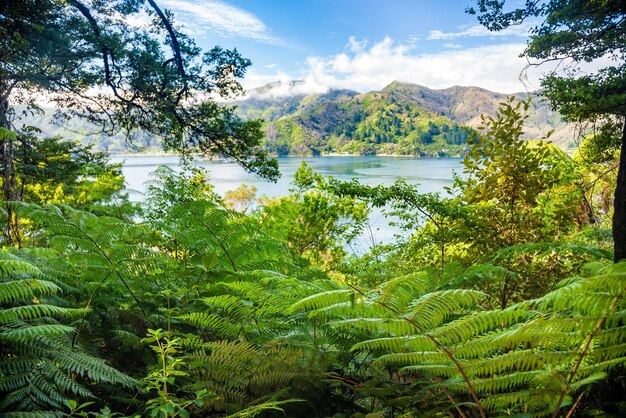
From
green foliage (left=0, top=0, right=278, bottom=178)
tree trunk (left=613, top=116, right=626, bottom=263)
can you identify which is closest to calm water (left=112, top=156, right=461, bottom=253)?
green foliage (left=0, top=0, right=278, bottom=178)

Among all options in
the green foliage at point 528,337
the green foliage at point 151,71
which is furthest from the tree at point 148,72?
the green foliage at point 528,337

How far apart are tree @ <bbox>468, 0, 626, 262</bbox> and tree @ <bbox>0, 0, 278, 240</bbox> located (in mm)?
4596

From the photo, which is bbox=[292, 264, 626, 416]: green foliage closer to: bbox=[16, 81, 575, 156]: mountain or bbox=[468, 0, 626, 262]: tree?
bbox=[468, 0, 626, 262]: tree

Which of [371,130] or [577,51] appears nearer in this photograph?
[577,51]

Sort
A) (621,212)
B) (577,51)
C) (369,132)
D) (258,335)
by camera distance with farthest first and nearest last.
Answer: (369,132), (577,51), (621,212), (258,335)

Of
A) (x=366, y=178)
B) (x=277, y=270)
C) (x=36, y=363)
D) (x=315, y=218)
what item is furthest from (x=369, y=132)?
(x=36, y=363)

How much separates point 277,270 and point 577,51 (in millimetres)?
8105

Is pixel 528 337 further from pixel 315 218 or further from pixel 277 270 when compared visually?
pixel 315 218

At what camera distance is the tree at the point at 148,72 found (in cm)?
755

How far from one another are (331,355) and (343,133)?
4860 inches

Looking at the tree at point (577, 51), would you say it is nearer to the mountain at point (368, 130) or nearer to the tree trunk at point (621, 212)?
the tree trunk at point (621, 212)

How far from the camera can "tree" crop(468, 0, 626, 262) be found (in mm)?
6379

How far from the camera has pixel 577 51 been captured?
7812 millimetres

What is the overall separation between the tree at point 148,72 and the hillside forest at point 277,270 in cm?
4
